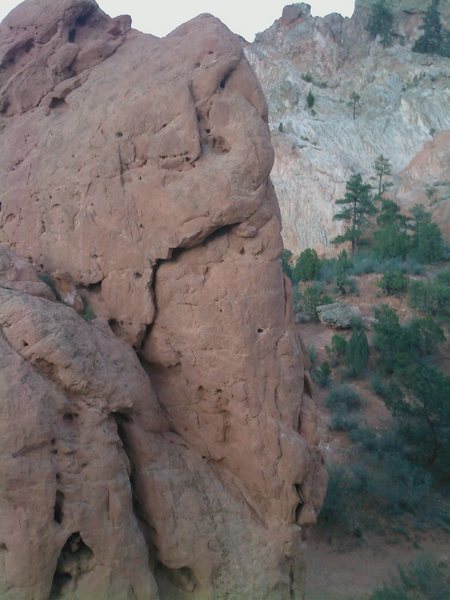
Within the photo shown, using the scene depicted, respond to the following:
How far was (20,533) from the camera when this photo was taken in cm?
504

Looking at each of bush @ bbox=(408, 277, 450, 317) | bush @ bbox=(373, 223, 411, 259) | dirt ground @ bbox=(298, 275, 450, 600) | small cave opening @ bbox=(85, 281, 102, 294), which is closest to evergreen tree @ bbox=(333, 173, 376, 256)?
bush @ bbox=(373, 223, 411, 259)

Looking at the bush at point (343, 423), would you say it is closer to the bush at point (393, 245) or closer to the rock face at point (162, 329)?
the rock face at point (162, 329)

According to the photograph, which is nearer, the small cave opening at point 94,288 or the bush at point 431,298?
the small cave opening at point 94,288

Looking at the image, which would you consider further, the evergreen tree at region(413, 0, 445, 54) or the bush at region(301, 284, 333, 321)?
the evergreen tree at region(413, 0, 445, 54)

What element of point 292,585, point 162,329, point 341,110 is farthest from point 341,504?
point 341,110

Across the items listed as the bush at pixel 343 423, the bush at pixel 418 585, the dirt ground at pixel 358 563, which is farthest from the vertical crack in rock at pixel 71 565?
the bush at pixel 343 423

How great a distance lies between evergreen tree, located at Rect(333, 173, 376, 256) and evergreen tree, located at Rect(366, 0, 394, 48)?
55.6 feet

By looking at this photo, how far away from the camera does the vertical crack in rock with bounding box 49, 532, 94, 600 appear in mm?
5273

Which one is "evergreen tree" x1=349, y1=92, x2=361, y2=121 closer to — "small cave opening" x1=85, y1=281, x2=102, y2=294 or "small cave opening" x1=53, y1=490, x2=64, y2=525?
"small cave opening" x1=85, y1=281, x2=102, y2=294

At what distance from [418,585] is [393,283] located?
16909mm

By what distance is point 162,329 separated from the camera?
6.50 meters

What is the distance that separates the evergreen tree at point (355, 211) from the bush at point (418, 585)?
24.2 metres

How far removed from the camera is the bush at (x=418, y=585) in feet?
26.5

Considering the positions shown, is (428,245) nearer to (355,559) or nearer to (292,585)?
(355,559)
